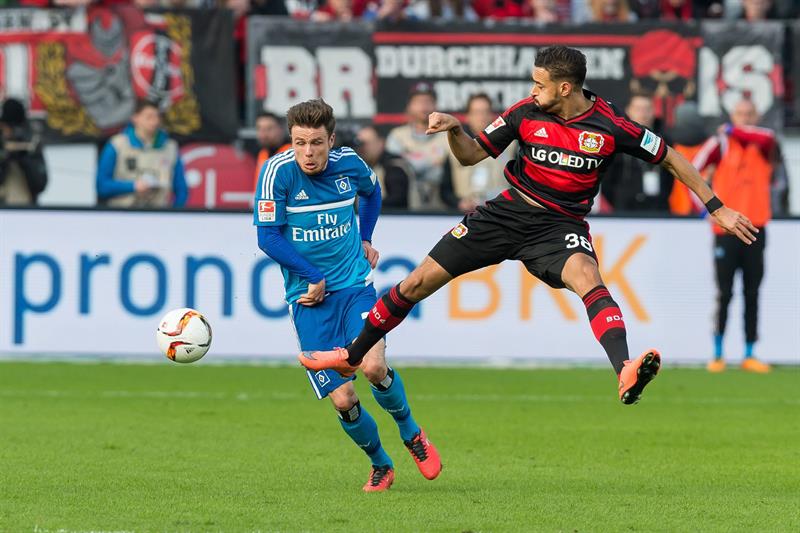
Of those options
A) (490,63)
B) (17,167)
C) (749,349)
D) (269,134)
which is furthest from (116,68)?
(749,349)

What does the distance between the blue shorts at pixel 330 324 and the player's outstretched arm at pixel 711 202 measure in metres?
1.80

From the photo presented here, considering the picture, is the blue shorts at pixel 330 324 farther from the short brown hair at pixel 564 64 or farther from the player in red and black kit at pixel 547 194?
the short brown hair at pixel 564 64

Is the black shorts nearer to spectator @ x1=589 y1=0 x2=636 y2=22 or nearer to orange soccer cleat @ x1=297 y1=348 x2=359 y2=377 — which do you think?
orange soccer cleat @ x1=297 y1=348 x2=359 y2=377

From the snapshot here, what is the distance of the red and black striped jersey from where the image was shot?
7.62 m

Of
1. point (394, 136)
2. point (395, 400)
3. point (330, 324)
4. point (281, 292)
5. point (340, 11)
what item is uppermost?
point (340, 11)

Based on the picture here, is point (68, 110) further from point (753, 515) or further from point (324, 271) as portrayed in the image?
point (753, 515)

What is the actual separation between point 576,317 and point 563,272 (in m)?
6.95

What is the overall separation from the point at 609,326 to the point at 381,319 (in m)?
1.19

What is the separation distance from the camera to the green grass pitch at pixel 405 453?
6.96 m

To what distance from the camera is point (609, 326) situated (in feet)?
24.0

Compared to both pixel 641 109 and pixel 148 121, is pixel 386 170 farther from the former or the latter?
pixel 641 109

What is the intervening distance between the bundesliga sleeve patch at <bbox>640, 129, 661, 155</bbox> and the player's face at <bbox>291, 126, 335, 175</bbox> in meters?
1.65

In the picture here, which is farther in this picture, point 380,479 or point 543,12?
point 543,12

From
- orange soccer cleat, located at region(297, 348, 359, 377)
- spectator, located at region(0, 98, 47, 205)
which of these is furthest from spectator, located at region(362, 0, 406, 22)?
orange soccer cleat, located at region(297, 348, 359, 377)
